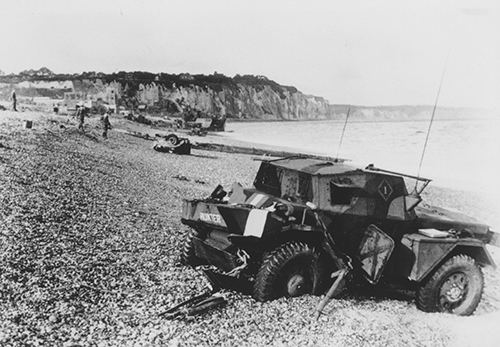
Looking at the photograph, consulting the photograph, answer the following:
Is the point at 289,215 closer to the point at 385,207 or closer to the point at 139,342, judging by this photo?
the point at 385,207

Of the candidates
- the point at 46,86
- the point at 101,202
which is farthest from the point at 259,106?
the point at 101,202

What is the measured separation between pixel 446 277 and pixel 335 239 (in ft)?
6.43

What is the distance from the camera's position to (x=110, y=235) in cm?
870

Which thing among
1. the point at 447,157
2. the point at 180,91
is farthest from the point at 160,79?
the point at 447,157

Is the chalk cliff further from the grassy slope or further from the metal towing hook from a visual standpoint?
the metal towing hook

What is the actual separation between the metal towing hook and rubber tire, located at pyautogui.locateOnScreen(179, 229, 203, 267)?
3.70 ft

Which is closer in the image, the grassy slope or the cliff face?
the grassy slope

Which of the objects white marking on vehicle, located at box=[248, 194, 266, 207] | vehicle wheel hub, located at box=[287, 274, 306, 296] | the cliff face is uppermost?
the cliff face

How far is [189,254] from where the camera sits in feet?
25.2

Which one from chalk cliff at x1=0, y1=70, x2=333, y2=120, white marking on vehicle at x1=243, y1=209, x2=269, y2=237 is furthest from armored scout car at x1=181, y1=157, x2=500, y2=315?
chalk cliff at x1=0, y1=70, x2=333, y2=120

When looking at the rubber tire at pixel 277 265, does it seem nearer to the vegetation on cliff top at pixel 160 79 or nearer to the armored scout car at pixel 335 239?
the armored scout car at pixel 335 239

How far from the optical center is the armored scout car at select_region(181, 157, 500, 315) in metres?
6.48

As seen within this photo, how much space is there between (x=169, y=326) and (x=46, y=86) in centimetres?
10146

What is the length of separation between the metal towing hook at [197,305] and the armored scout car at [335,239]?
0.49 metres
